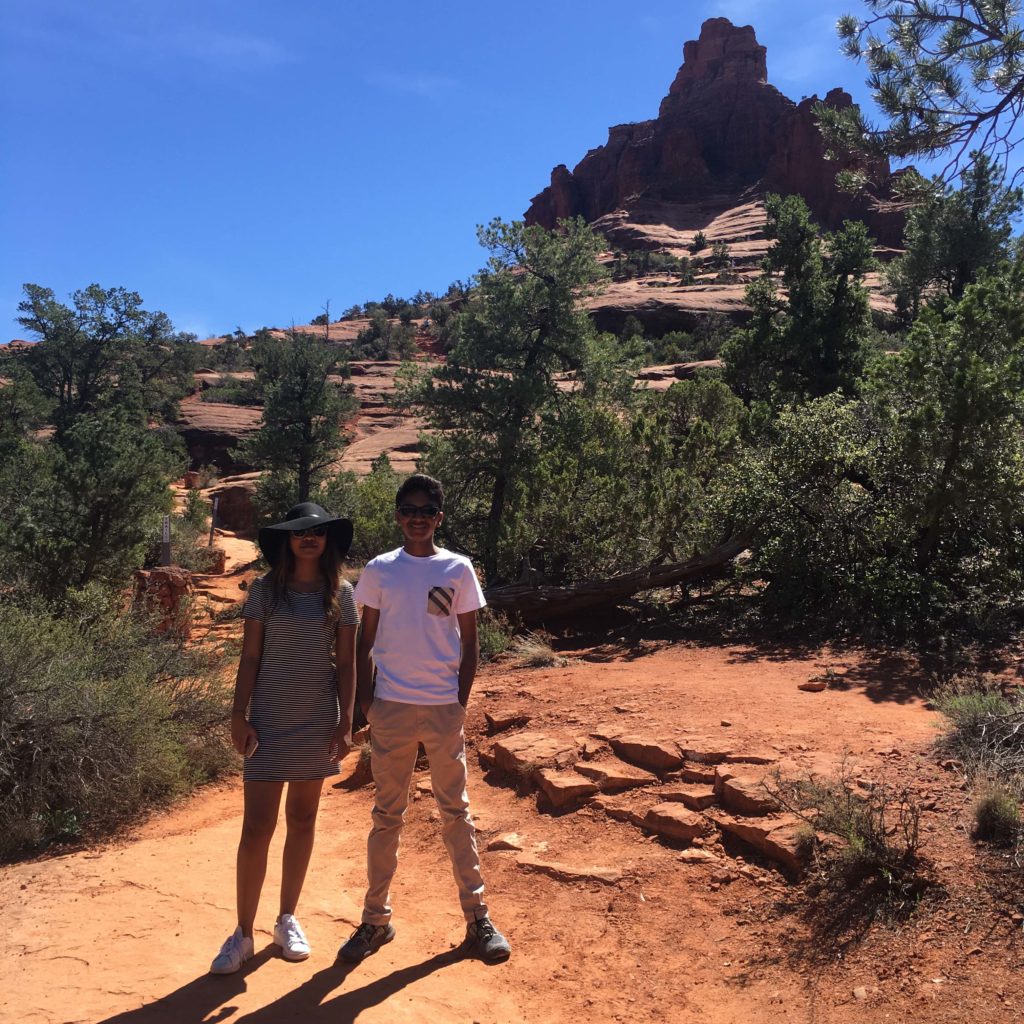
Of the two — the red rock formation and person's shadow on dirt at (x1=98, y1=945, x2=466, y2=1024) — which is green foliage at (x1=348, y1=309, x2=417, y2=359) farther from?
person's shadow on dirt at (x1=98, y1=945, x2=466, y2=1024)

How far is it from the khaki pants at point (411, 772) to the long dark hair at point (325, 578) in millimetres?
410

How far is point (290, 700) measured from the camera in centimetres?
316

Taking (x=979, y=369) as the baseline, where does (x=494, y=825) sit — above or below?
below

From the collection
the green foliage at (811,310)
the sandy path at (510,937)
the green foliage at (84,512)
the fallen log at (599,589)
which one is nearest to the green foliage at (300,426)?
the green foliage at (84,512)

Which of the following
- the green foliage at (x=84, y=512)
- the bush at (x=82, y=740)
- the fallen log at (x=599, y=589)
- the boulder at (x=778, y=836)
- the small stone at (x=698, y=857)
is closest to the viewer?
the boulder at (x=778, y=836)

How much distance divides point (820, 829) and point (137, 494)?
1306cm

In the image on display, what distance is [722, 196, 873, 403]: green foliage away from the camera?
66.8 feet

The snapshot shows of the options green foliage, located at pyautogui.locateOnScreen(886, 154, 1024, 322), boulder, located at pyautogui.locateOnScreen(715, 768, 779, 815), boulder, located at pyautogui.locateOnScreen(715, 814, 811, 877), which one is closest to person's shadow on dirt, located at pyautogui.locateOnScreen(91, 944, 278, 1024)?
boulder, located at pyautogui.locateOnScreen(715, 814, 811, 877)

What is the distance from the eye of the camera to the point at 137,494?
14.3m

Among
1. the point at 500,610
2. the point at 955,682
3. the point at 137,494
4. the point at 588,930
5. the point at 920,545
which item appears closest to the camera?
the point at 588,930

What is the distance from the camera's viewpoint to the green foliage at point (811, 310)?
66.8 ft

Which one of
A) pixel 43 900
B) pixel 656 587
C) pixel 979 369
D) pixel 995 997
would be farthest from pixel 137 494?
pixel 995 997

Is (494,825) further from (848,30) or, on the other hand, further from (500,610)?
(500,610)

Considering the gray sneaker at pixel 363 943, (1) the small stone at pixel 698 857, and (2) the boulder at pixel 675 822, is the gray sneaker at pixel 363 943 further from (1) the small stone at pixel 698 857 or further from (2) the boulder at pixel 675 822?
(2) the boulder at pixel 675 822
